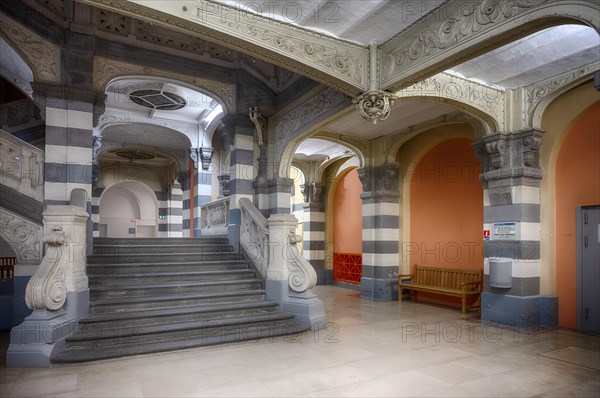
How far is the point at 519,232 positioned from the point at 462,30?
3645mm

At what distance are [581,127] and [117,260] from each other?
762 centimetres

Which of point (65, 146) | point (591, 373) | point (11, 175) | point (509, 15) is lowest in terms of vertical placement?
point (591, 373)

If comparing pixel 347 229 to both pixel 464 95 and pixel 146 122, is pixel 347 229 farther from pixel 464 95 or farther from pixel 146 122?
pixel 464 95

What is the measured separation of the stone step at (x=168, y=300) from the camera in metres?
5.51

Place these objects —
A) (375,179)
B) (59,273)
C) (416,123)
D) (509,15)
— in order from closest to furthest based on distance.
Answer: (509,15) < (59,273) < (416,123) < (375,179)

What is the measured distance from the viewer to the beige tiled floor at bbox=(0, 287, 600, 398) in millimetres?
3803

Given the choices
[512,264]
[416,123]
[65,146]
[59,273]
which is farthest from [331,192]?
[59,273]

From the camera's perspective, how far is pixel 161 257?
23.5 ft

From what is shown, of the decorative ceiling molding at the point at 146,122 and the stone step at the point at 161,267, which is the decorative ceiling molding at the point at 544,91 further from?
the decorative ceiling molding at the point at 146,122

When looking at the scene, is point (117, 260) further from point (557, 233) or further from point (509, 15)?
point (557, 233)

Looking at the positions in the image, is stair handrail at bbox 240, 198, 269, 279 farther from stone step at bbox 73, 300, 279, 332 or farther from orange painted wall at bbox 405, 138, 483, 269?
orange painted wall at bbox 405, 138, 483, 269

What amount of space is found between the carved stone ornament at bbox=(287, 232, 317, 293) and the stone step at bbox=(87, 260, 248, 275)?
4.17 ft

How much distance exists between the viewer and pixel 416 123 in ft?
27.9

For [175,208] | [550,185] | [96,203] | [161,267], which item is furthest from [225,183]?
[550,185]
